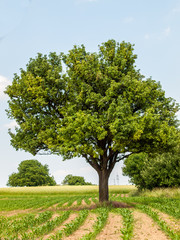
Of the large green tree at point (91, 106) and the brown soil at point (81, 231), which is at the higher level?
the large green tree at point (91, 106)

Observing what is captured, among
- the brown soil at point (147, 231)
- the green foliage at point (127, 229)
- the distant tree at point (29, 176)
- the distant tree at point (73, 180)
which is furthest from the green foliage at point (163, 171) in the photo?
the distant tree at point (73, 180)

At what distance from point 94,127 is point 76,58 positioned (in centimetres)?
843

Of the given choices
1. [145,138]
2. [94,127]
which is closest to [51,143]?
[94,127]

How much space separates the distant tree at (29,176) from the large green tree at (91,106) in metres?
68.2

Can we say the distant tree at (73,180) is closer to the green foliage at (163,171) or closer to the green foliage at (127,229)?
the green foliage at (163,171)

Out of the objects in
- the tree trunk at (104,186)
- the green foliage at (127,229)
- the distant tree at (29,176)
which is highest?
the distant tree at (29,176)

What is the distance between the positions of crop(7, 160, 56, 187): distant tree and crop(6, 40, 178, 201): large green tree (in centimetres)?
6817

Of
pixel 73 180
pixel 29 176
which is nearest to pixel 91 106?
pixel 29 176

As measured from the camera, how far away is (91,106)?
69.7 ft

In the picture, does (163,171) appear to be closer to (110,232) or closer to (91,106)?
(91,106)

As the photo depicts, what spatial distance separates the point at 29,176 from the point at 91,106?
7392 cm

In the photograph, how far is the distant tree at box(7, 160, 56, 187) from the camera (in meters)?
85.9

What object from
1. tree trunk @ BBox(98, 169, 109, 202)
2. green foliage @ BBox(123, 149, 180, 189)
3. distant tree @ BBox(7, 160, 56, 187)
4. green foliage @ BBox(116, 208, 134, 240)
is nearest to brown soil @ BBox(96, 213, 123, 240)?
green foliage @ BBox(116, 208, 134, 240)

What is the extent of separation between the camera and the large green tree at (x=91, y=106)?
18719 mm
